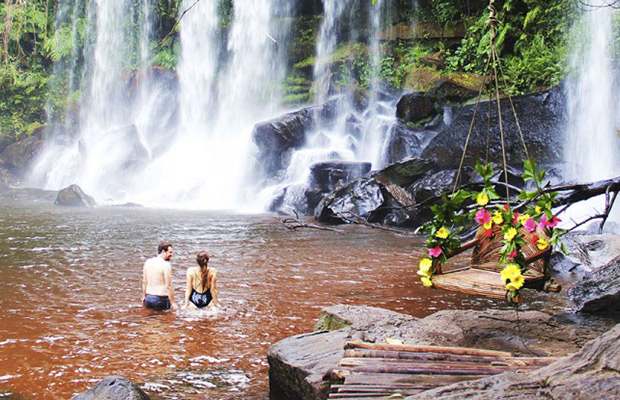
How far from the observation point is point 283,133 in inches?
765

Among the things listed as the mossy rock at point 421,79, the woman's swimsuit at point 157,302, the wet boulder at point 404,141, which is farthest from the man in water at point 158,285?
the mossy rock at point 421,79

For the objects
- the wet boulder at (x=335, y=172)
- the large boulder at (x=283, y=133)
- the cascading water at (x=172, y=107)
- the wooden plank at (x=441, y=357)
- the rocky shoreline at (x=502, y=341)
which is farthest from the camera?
the cascading water at (x=172, y=107)

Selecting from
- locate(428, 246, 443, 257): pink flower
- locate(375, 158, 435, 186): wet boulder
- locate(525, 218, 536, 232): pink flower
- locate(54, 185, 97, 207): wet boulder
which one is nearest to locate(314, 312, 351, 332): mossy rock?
locate(428, 246, 443, 257): pink flower

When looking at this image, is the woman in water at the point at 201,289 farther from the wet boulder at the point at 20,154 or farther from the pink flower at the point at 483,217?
the wet boulder at the point at 20,154

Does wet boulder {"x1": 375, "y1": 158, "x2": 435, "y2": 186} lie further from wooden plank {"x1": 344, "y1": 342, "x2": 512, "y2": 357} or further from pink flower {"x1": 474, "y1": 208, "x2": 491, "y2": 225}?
wooden plank {"x1": 344, "y1": 342, "x2": 512, "y2": 357}

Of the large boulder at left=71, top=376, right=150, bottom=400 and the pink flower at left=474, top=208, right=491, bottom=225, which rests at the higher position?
the pink flower at left=474, top=208, right=491, bottom=225

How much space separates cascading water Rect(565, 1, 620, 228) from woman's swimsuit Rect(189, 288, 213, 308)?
10.7 m

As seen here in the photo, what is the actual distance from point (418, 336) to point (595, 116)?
1308 centimetres

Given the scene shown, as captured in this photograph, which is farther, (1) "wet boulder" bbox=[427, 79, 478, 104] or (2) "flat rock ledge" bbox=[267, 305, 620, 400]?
(1) "wet boulder" bbox=[427, 79, 478, 104]

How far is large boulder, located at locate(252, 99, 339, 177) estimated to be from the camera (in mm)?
19500

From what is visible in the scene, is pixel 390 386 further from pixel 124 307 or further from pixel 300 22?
pixel 300 22

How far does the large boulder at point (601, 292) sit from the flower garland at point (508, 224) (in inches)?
71.3

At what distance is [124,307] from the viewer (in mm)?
6305

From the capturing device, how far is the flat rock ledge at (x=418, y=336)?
357cm
